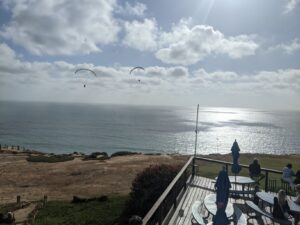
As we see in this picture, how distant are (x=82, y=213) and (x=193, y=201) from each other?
7.36 meters

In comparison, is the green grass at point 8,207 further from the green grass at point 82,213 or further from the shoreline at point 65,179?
the green grass at point 82,213

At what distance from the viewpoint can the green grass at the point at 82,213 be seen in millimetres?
16344

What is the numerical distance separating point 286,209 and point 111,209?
10.4 m

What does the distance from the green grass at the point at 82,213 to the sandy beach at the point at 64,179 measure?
11.1 feet

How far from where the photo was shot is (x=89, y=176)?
1195 inches

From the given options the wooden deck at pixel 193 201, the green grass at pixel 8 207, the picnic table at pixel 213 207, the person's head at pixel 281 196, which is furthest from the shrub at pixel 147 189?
the green grass at pixel 8 207

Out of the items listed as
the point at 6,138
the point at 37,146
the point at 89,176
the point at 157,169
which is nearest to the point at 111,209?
the point at 157,169

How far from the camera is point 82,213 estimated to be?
Answer: 17562mm

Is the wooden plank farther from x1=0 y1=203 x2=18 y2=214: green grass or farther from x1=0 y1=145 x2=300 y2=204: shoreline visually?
x1=0 y1=203 x2=18 y2=214: green grass

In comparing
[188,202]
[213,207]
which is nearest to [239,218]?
[213,207]

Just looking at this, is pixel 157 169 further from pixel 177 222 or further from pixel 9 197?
pixel 9 197

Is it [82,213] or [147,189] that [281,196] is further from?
[82,213]

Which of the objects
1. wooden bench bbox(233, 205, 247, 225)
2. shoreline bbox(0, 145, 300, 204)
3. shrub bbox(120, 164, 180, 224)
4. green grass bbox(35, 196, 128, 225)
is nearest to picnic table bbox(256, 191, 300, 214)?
wooden bench bbox(233, 205, 247, 225)

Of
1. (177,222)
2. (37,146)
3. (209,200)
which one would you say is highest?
(209,200)
